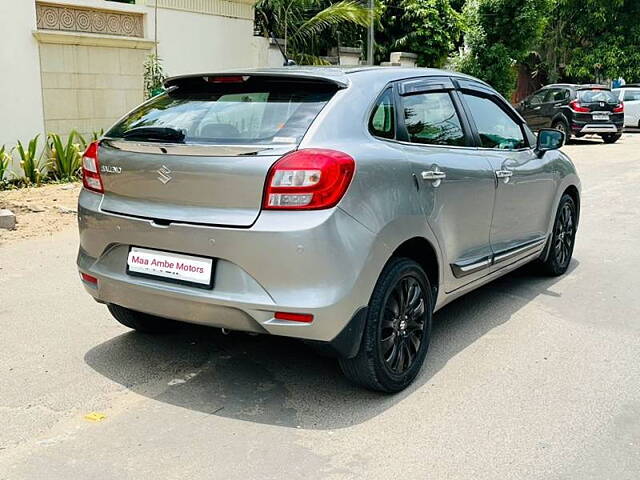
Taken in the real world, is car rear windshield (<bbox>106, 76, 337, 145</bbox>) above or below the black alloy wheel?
above

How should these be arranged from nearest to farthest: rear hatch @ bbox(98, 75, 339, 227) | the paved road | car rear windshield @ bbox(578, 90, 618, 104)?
the paved road, rear hatch @ bbox(98, 75, 339, 227), car rear windshield @ bbox(578, 90, 618, 104)

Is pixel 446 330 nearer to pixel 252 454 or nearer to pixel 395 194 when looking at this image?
pixel 395 194

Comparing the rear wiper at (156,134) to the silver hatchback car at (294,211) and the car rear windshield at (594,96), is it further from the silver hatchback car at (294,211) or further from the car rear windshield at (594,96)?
the car rear windshield at (594,96)

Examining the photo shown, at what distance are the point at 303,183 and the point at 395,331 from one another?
3.32 feet

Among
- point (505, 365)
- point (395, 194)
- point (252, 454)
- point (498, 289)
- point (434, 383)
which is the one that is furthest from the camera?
point (498, 289)

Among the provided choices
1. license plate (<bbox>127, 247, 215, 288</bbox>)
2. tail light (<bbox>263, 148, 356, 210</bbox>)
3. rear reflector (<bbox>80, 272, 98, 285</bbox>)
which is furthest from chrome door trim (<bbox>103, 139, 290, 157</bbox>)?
rear reflector (<bbox>80, 272, 98, 285</bbox>)

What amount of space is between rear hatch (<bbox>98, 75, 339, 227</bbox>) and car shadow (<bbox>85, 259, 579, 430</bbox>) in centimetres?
96

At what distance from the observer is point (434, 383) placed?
4.09 m

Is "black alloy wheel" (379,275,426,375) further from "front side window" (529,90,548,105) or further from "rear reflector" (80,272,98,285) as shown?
"front side window" (529,90,548,105)

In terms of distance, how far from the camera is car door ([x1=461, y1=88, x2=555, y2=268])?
499 cm

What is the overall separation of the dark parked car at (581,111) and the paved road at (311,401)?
1550 centimetres

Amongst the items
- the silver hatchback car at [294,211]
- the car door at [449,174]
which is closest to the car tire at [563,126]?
the car door at [449,174]

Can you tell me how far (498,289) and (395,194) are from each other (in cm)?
254

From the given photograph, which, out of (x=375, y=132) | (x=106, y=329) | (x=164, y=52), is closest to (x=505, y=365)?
(x=375, y=132)
